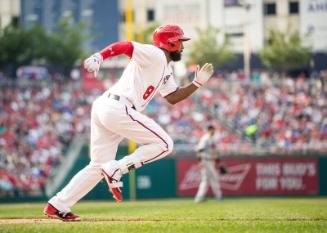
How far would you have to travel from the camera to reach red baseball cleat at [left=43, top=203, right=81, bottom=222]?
895 cm

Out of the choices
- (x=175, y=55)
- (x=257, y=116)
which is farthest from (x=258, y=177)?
(x=175, y=55)

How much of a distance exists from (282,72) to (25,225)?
3777cm

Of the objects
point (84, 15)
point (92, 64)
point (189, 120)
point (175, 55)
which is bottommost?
point (189, 120)

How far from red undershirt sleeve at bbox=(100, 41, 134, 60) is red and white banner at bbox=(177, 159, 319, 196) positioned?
17261 millimetres

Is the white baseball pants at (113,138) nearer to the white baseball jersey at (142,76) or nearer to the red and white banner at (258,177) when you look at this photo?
the white baseball jersey at (142,76)

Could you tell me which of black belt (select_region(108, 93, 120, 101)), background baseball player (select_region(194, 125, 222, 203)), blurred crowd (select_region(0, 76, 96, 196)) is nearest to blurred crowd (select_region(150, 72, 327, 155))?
blurred crowd (select_region(0, 76, 96, 196))

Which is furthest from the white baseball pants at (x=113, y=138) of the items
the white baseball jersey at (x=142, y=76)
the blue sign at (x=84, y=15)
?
the blue sign at (x=84, y=15)

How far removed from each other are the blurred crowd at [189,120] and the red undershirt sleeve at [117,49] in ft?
56.1

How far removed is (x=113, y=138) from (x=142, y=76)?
0.82 m

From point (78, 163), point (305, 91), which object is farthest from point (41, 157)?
point (305, 91)

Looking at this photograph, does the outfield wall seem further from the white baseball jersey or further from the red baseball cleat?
the white baseball jersey

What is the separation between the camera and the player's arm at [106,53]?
8.02 m

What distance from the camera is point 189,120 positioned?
28.8 meters

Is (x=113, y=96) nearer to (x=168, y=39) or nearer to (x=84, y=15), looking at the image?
(x=168, y=39)
